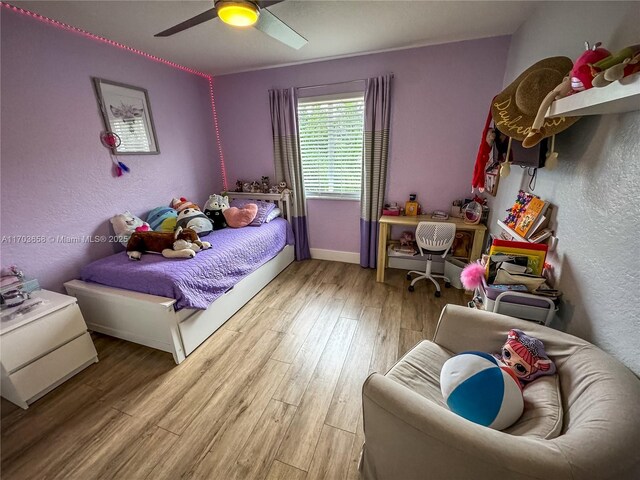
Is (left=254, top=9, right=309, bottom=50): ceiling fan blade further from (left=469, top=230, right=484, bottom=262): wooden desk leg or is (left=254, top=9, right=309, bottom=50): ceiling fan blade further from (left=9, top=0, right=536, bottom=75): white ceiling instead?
(left=469, top=230, right=484, bottom=262): wooden desk leg

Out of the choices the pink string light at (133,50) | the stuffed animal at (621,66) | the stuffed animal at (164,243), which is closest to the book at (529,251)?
the stuffed animal at (621,66)

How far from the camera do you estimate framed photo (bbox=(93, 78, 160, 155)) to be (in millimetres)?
2369

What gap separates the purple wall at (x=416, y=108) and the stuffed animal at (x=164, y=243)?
1.61 m

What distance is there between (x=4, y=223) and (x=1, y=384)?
1.06 m

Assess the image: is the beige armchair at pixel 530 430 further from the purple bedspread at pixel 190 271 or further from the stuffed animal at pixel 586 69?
the purple bedspread at pixel 190 271

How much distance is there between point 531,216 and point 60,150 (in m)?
3.48

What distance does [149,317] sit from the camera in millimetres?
1911

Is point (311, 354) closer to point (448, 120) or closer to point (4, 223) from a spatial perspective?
point (4, 223)

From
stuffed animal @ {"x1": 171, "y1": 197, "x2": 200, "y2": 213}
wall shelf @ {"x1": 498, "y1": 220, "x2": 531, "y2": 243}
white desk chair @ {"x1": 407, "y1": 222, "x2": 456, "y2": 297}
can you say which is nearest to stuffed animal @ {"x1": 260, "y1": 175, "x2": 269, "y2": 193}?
stuffed animal @ {"x1": 171, "y1": 197, "x2": 200, "y2": 213}

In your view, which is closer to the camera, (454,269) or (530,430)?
(530,430)

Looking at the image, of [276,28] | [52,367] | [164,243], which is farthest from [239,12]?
[52,367]

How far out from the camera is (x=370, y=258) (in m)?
3.34

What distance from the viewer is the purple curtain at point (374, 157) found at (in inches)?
109

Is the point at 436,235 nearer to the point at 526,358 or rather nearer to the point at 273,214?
the point at 526,358
